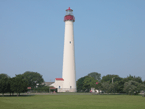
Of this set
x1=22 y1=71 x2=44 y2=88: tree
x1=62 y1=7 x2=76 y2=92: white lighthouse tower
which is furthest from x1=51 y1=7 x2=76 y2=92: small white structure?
x1=22 y1=71 x2=44 y2=88: tree

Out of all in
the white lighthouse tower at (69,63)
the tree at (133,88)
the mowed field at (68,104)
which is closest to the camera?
the mowed field at (68,104)

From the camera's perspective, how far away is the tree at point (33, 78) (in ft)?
265

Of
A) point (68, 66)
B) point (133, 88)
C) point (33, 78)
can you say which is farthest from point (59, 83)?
point (133, 88)

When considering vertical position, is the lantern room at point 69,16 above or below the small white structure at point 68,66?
above

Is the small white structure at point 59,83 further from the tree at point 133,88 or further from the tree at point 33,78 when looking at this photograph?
the tree at point 133,88

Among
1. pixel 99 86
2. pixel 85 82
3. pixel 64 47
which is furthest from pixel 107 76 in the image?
pixel 64 47

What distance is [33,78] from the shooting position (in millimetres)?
81438

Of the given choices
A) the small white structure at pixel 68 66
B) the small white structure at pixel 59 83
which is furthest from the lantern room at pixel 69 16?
the small white structure at pixel 59 83

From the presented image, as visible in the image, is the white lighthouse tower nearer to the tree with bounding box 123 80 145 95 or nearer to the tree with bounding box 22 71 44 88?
the tree with bounding box 123 80 145 95

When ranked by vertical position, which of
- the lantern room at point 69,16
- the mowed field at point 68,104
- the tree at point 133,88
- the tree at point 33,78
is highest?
the lantern room at point 69,16

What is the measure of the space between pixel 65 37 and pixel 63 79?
47.4 ft

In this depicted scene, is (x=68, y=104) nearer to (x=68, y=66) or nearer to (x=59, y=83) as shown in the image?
(x=68, y=66)

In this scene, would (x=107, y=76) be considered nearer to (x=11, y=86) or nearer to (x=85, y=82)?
(x=85, y=82)

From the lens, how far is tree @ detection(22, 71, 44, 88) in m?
80.9
